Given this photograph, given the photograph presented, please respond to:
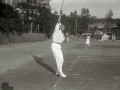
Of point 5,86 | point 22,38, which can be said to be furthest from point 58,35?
point 22,38

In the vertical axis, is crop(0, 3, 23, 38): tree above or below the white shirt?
above

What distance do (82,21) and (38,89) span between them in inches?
5176

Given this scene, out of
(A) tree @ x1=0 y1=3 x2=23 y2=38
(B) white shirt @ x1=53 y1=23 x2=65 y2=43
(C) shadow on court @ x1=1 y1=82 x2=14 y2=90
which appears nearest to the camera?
(C) shadow on court @ x1=1 y1=82 x2=14 y2=90

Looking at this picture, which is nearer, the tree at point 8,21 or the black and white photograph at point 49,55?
the black and white photograph at point 49,55

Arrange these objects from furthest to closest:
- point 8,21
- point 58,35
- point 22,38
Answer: point 22,38 < point 8,21 < point 58,35

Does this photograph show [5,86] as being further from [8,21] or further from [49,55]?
[8,21]

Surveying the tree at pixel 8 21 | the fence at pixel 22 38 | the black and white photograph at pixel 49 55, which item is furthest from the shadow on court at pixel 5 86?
the fence at pixel 22 38

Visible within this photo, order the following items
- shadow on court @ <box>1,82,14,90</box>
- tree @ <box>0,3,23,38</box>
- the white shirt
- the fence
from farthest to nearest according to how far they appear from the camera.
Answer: the fence < tree @ <box>0,3,23,38</box> < the white shirt < shadow on court @ <box>1,82,14,90</box>

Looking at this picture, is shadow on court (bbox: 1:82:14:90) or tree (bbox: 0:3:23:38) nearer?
shadow on court (bbox: 1:82:14:90)

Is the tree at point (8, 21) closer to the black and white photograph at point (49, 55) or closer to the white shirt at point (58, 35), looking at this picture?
the black and white photograph at point (49, 55)

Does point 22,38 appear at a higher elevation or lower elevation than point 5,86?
lower

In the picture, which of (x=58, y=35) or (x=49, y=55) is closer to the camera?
(x=58, y=35)

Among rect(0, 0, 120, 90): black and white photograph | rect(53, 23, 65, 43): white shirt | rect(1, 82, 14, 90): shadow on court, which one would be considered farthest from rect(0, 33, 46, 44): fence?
rect(1, 82, 14, 90): shadow on court

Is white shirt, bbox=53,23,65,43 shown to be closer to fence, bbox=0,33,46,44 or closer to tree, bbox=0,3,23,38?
tree, bbox=0,3,23,38
